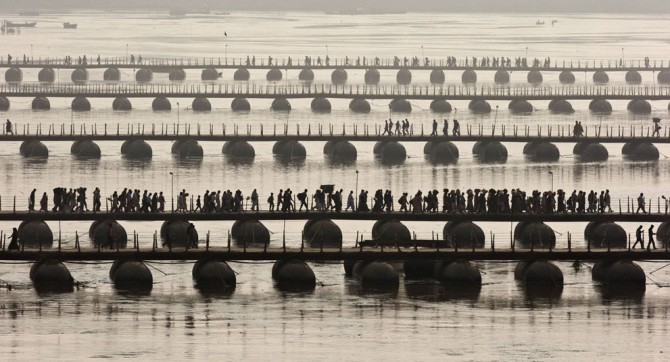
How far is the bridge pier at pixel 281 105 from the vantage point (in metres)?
187

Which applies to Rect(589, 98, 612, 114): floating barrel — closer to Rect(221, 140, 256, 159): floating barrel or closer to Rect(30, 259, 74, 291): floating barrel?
Rect(221, 140, 256, 159): floating barrel

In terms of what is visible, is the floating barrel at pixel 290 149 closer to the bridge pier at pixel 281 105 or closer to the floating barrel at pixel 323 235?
the bridge pier at pixel 281 105

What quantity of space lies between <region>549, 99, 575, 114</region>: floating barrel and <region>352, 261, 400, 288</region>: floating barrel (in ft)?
336

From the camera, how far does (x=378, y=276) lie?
285 feet

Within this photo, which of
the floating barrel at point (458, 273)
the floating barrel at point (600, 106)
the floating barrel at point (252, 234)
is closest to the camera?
the floating barrel at point (458, 273)

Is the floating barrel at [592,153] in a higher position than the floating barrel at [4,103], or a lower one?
lower

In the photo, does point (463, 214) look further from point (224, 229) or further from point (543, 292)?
point (224, 229)

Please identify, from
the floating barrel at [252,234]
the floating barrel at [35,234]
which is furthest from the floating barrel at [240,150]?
the floating barrel at [35,234]

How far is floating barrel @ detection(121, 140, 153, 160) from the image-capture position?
472 feet

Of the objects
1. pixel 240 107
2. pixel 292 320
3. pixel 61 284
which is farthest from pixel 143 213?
pixel 240 107

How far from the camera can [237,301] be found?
84625 mm

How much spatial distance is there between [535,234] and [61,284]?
Result: 2631 cm

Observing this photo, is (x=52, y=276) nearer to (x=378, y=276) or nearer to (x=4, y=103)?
(x=378, y=276)

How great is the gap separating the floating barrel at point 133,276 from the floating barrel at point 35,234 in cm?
874
